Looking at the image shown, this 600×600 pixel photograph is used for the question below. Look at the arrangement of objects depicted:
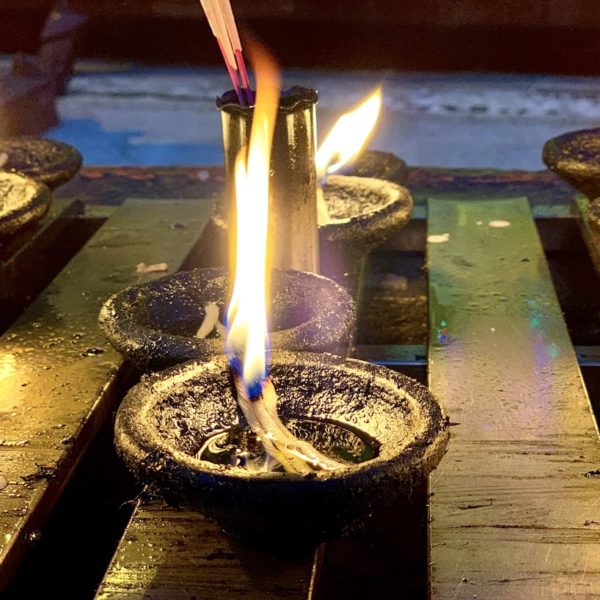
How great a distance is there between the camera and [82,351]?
260cm

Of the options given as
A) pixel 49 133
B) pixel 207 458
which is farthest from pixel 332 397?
pixel 49 133

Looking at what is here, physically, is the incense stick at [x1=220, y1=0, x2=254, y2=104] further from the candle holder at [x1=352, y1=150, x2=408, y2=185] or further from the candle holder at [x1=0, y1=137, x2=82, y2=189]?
the candle holder at [x1=352, y1=150, x2=408, y2=185]

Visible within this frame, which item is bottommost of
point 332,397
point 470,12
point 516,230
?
point 516,230

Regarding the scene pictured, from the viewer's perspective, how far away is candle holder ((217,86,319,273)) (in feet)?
7.85

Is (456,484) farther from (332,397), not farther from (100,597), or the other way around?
(100,597)

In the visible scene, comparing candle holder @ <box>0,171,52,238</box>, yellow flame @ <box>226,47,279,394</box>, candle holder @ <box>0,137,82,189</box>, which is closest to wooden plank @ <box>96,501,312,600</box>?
yellow flame @ <box>226,47,279,394</box>

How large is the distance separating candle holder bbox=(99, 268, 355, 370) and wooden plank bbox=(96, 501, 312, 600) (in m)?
0.37

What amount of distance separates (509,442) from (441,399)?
25 centimetres

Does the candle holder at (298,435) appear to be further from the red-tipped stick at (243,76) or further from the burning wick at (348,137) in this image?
the burning wick at (348,137)

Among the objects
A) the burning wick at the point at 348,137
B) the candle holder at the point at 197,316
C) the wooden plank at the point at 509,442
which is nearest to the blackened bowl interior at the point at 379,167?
the burning wick at the point at 348,137

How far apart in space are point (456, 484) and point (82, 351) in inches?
44.1

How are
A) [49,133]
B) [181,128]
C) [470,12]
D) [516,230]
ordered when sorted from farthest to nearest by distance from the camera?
[181,128], [49,133], [470,12], [516,230]

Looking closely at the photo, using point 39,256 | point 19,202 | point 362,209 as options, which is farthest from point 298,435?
point 39,256

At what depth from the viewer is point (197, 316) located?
8.07ft
